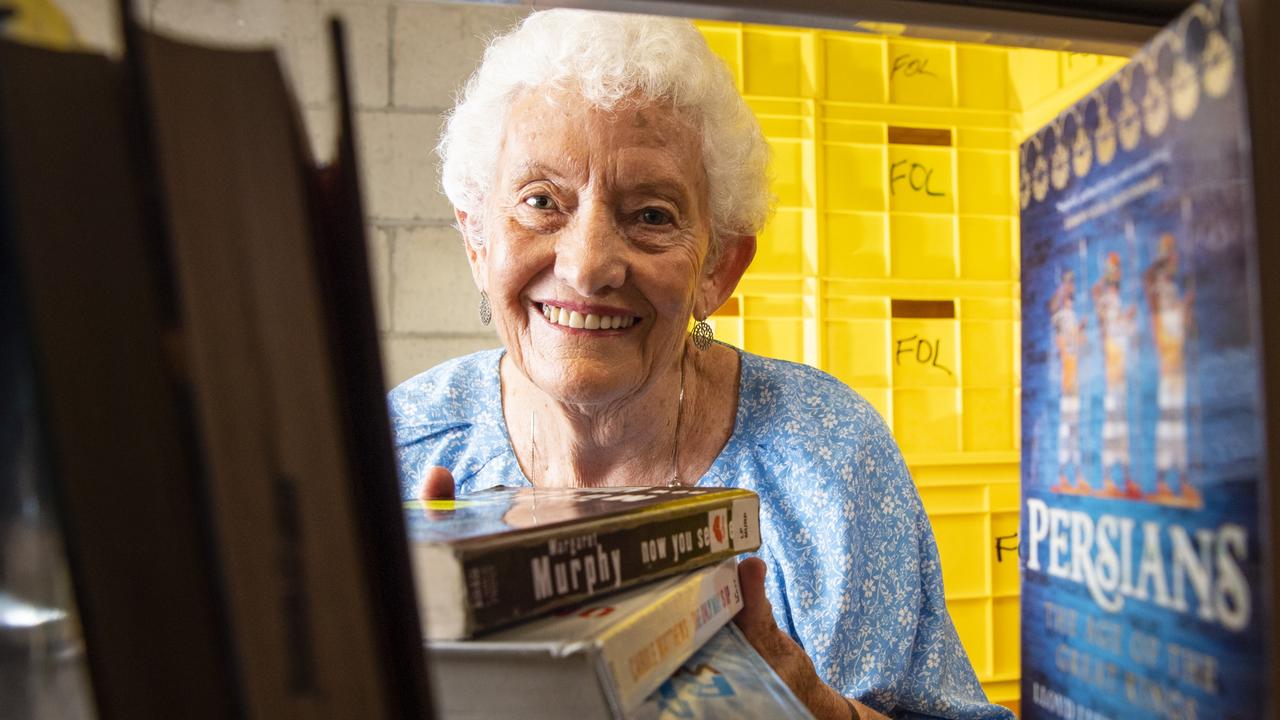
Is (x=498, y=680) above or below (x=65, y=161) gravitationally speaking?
below

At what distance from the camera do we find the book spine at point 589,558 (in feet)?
1.21

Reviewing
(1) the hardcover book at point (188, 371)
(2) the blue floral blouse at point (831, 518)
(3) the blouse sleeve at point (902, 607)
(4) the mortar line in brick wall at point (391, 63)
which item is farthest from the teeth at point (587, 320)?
(4) the mortar line in brick wall at point (391, 63)

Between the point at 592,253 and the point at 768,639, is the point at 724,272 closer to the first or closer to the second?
the point at 592,253

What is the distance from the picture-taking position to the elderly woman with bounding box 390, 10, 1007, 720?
3.18 ft

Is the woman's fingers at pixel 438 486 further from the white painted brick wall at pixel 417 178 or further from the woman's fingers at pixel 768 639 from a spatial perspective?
the white painted brick wall at pixel 417 178

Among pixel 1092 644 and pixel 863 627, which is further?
pixel 863 627

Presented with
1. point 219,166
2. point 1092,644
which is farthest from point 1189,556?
point 219,166

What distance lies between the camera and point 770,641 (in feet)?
2.01

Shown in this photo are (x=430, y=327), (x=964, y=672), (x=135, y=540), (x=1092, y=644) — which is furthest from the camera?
(x=430, y=327)

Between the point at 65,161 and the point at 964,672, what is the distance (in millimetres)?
992

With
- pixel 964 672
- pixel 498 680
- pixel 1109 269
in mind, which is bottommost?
pixel 964 672

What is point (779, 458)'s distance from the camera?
1.09 m

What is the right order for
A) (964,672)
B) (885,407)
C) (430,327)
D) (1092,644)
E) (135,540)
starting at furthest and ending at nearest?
(885,407), (430,327), (964,672), (1092,644), (135,540)

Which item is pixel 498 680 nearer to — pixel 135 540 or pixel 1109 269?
pixel 135 540
